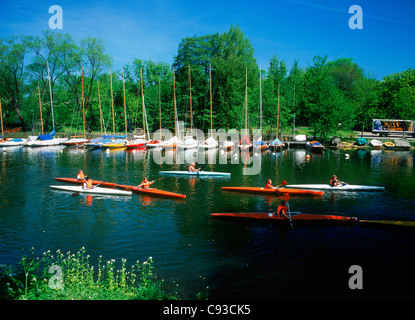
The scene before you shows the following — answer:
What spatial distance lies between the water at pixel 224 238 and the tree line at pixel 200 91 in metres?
44.5

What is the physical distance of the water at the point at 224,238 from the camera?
12.7 meters

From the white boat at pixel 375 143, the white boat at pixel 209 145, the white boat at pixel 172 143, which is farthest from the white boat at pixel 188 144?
the white boat at pixel 375 143

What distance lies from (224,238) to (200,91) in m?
63.9

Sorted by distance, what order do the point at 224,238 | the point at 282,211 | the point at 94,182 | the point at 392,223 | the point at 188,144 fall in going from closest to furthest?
the point at 224,238
the point at 392,223
the point at 282,211
the point at 94,182
the point at 188,144

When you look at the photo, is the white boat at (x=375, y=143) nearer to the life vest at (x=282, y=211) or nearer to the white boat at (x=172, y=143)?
the white boat at (x=172, y=143)

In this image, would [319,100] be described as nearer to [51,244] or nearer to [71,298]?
[51,244]

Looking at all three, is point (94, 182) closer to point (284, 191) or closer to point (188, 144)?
point (284, 191)

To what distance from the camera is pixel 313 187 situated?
91.4 feet

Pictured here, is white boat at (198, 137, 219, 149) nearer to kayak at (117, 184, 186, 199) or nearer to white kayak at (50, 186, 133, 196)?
kayak at (117, 184, 186, 199)

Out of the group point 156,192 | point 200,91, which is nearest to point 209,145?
point 200,91

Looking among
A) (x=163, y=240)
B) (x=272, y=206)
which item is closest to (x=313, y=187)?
Answer: (x=272, y=206)

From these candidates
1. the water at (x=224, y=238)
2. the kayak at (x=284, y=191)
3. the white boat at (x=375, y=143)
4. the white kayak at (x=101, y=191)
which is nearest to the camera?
the water at (x=224, y=238)

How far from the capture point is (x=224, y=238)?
55.9ft

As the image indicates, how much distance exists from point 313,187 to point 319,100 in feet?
166
